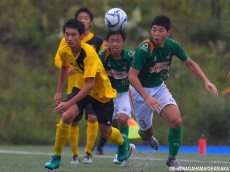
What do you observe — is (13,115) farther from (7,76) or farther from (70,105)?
(70,105)

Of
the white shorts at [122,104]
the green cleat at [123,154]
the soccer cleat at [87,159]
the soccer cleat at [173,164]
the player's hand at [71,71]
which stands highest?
the player's hand at [71,71]

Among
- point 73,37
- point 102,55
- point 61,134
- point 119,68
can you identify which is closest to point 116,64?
point 119,68

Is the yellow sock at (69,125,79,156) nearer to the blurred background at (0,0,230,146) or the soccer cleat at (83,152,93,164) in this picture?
the soccer cleat at (83,152,93,164)

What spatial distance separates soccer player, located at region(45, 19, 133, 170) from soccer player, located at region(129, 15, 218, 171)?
43cm

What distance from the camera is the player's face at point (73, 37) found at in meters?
8.44

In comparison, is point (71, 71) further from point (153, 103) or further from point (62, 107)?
point (153, 103)

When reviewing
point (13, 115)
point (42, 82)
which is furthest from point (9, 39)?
point (13, 115)

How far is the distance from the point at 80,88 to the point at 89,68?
1.53 feet

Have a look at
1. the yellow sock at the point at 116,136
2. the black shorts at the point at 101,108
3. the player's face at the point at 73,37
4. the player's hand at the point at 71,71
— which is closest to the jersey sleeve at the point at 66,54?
the player's face at the point at 73,37

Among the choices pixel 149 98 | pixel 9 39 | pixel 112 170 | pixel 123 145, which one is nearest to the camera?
pixel 149 98

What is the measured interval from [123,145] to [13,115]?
7910 mm

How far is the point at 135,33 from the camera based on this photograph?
63.9 ft

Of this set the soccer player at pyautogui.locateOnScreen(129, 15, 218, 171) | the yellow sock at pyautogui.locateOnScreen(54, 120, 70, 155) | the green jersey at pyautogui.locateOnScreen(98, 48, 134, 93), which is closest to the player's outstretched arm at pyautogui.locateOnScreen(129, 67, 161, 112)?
the soccer player at pyautogui.locateOnScreen(129, 15, 218, 171)

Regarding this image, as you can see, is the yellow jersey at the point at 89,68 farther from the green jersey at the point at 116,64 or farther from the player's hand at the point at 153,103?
the green jersey at the point at 116,64
